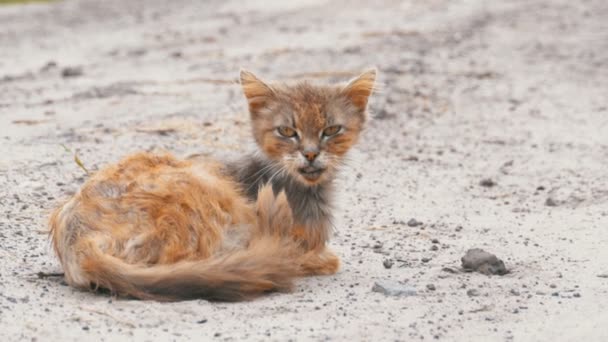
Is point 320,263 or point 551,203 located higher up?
point 320,263

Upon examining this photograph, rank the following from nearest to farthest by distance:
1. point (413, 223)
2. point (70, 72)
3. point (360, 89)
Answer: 1. point (360, 89)
2. point (413, 223)
3. point (70, 72)

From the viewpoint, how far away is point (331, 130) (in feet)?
22.0

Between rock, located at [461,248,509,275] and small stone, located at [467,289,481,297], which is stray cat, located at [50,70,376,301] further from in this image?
small stone, located at [467,289,481,297]

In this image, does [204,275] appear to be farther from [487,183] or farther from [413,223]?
[487,183]

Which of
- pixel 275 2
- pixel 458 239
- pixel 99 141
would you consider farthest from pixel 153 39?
pixel 458 239

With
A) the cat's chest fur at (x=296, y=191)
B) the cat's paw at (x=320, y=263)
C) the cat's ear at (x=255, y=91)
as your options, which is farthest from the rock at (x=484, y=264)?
the cat's ear at (x=255, y=91)

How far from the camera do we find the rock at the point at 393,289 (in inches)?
237

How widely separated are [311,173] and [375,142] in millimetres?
3893

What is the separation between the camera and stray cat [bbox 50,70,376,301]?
223 inches

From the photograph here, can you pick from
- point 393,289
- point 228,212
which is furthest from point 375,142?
point 393,289

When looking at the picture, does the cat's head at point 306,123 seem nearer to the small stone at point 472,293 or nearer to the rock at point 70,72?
the small stone at point 472,293

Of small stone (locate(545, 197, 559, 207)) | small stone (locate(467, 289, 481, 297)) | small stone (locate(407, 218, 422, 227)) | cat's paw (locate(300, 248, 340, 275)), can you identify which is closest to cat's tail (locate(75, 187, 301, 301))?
cat's paw (locate(300, 248, 340, 275))

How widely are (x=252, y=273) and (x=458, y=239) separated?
234 cm

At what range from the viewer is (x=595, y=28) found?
653 inches
